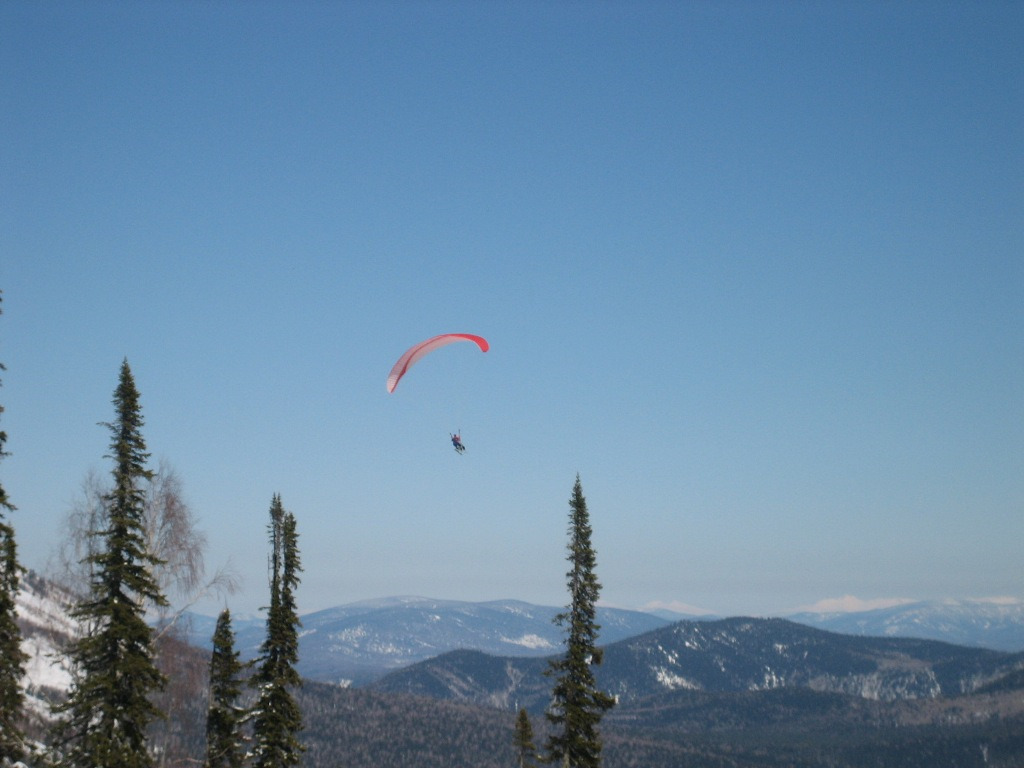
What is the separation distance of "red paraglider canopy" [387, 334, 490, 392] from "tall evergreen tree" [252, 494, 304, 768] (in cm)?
1999

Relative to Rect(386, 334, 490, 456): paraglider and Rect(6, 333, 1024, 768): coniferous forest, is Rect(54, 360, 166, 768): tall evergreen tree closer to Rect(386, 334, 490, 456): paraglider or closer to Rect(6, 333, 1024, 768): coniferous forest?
Rect(6, 333, 1024, 768): coniferous forest

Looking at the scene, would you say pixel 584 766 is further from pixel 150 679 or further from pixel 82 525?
pixel 82 525

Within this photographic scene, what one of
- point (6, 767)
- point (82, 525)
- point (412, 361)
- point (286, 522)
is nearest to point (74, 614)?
point (6, 767)

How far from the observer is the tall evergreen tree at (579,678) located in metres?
41.4

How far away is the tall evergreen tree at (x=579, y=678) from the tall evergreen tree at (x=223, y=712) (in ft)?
46.7

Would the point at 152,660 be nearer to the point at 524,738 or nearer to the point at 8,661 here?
the point at 8,661

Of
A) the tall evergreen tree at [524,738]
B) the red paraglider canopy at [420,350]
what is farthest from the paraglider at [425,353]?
the tall evergreen tree at [524,738]

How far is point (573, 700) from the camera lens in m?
41.8

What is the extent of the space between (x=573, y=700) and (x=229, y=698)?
15971mm

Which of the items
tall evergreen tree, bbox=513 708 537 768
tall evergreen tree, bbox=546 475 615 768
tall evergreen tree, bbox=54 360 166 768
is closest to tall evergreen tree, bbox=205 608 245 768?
tall evergreen tree, bbox=54 360 166 768

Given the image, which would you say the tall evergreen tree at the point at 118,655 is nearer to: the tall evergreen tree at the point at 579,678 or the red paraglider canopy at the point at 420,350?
the tall evergreen tree at the point at 579,678

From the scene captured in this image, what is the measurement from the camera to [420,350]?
63781 mm

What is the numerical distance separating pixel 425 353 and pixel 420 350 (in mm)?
966

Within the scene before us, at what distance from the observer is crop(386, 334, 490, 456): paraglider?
59.7 meters
